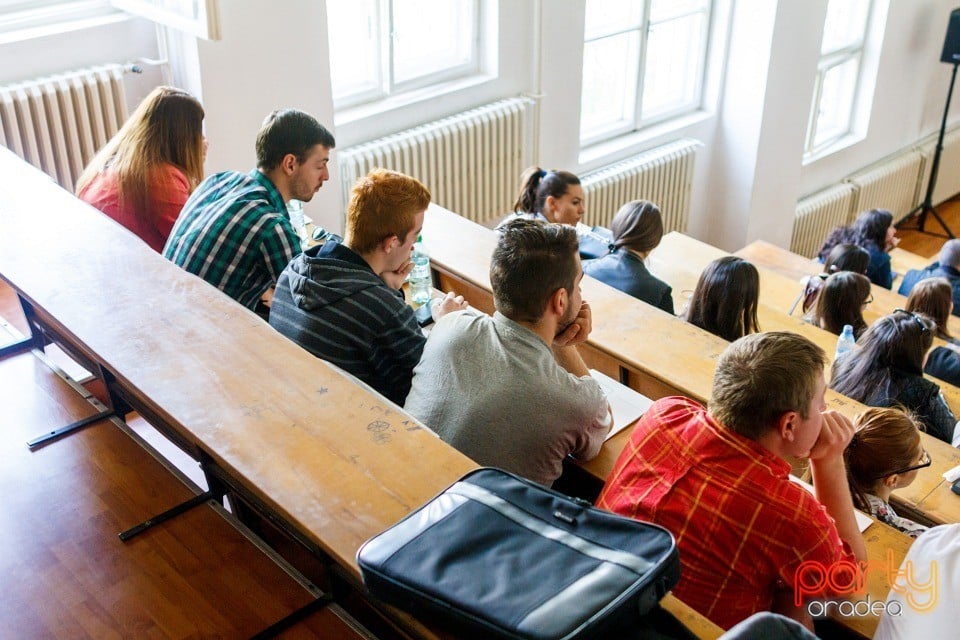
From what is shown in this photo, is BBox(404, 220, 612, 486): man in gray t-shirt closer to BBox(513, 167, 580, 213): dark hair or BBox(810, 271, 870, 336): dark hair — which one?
BBox(513, 167, 580, 213): dark hair

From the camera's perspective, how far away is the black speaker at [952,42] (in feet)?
26.1

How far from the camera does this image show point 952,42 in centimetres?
804

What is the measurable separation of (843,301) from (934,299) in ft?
2.11

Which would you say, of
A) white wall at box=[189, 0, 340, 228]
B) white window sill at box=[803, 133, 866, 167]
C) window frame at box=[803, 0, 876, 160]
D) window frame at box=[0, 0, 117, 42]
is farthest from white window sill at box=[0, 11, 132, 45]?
white window sill at box=[803, 133, 866, 167]

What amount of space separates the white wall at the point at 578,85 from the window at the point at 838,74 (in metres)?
0.16

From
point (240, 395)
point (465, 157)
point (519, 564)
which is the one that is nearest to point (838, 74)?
point (465, 157)

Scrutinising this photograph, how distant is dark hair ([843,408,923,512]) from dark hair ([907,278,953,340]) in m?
2.40

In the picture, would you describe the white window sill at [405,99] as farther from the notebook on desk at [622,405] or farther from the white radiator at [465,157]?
the notebook on desk at [622,405]

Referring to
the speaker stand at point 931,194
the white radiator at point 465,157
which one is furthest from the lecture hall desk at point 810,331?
the speaker stand at point 931,194

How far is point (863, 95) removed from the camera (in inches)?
313

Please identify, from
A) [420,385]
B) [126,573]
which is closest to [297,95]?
[420,385]

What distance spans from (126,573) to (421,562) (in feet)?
2.65

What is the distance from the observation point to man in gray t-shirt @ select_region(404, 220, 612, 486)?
212cm

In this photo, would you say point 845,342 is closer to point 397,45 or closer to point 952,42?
point 397,45
